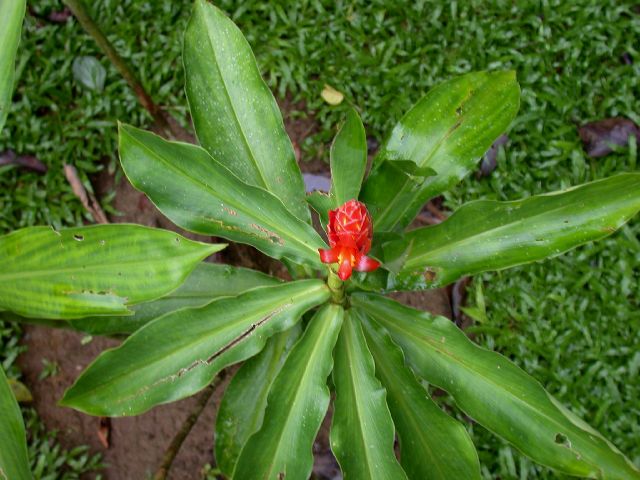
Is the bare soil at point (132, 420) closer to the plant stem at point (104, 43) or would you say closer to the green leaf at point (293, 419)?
the plant stem at point (104, 43)

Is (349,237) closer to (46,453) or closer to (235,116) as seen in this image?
(235,116)

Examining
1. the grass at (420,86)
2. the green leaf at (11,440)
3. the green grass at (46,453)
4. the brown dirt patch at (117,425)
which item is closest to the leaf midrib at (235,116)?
the green leaf at (11,440)

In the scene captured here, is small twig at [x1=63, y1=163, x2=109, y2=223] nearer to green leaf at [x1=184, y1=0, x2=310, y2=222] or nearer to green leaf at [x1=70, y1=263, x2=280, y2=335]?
green leaf at [x1=70, y1=263, x2=280, y2=335]

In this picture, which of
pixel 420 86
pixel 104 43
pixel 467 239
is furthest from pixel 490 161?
pixel 104 43

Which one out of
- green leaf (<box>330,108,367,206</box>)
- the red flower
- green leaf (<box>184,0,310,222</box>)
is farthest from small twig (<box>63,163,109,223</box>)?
the red flower

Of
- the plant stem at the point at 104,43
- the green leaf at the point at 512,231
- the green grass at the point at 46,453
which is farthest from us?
the green grass at the point at 46,453

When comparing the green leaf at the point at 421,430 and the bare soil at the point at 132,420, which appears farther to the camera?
the bare soil at the point at 132,420

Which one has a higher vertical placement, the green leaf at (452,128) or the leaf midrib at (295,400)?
the green leaf at (452,128)
